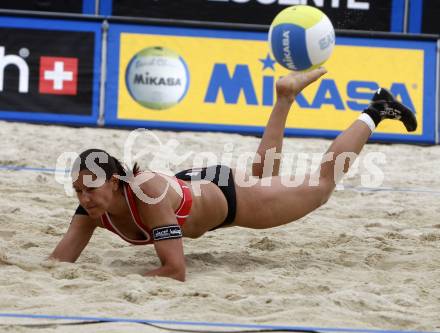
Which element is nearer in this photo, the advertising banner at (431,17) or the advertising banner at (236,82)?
the advertising banner at (236,82)

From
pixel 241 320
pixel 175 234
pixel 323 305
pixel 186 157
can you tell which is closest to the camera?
pixel 241 320

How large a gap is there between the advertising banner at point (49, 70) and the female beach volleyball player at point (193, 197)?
4.53m

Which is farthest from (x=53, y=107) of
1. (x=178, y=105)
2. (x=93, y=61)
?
(x=178, y=105)

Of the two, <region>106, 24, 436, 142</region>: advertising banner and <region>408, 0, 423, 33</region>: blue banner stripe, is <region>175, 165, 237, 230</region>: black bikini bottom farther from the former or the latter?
<region>408, 0, 423, 33</region>: blue banner stripe

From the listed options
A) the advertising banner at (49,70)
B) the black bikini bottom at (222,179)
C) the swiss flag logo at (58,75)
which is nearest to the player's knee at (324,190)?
the black bikini bottom at (222,179)

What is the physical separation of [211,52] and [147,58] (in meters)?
0.70

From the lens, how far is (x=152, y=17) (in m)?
10.4

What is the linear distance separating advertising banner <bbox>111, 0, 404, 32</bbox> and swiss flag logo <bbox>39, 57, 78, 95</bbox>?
1182 mm

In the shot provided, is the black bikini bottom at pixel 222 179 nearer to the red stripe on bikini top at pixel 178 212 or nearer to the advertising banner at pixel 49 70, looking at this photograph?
the red stripe on bikini top at pixel 178 212

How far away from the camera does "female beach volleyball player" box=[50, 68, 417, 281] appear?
4.30 metres

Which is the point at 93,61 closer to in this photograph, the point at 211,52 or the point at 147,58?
the point at 147,58

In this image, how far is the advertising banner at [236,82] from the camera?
9555mm

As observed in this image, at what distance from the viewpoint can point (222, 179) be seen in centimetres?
488

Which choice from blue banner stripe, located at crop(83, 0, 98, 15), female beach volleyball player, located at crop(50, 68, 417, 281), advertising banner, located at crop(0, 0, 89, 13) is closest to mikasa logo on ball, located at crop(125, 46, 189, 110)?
blue banner stripe, located at crop(83, 0, 98, 15)
